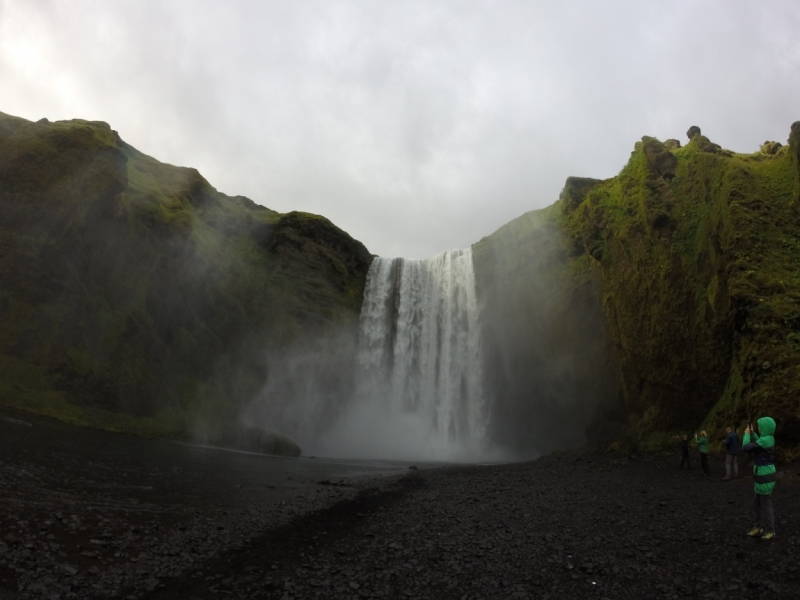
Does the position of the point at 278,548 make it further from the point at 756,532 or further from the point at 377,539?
the point at 756,532

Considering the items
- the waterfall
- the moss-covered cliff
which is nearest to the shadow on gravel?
the moss-covered cliff

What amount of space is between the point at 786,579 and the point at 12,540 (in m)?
11.7

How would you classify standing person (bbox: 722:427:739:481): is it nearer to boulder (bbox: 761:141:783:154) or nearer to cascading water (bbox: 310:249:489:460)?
boulder (bbox: 761:141:783:154)

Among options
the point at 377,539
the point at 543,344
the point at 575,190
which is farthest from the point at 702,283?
the point at 377,539

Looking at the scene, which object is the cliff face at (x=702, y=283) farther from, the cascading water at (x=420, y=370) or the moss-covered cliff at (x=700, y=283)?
the cascading water at (x=420, y=370)

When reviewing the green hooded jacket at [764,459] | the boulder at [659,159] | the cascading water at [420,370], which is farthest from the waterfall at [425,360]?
the green hooded jacket at [764,459]

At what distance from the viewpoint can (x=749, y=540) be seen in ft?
29.8

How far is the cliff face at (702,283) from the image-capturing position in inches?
778

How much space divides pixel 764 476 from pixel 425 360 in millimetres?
35686

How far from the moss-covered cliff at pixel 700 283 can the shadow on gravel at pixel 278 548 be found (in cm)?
A: 1449

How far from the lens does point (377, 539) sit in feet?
34.7

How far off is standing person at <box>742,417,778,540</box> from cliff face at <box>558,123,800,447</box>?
33.3ft

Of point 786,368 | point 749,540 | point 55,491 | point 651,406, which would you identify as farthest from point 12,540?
point 651,406

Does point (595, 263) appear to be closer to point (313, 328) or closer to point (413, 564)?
point (313, 328)
